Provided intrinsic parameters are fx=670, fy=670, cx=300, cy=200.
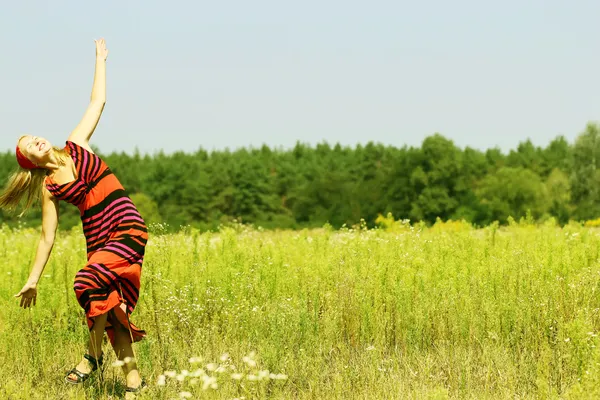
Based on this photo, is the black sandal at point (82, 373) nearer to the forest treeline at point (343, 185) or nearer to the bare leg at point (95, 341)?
the bare leg at point (95, 341)

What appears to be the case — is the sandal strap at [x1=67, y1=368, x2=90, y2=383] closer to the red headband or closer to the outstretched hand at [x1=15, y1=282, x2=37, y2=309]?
the outstretched hand at [x1=15, y1=282, x2=37, y2=309]

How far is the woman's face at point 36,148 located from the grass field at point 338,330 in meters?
1.49

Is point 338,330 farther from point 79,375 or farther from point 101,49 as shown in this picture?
point 101,49

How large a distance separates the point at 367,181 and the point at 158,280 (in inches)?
649

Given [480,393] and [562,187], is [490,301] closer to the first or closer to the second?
[480,393]

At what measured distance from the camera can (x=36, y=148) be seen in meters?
4.73

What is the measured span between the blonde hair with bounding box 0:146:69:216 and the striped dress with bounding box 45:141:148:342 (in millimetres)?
155

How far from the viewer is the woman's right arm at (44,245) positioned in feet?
15.1

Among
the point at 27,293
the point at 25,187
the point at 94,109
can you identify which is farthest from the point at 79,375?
the point at 94,109

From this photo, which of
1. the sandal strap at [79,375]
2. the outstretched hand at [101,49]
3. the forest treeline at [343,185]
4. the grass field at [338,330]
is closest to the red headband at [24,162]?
the outstretched hand at [101,49]

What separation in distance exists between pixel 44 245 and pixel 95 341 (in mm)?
757

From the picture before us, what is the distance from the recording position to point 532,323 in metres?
5.77

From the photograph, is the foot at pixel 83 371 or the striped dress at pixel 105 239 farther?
the foot at pixel 83 371

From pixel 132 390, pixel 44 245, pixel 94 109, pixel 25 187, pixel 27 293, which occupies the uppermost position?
pixel 94 109
